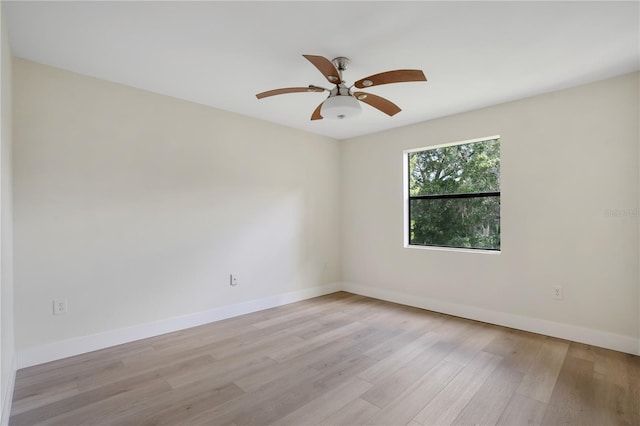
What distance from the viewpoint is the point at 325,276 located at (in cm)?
482

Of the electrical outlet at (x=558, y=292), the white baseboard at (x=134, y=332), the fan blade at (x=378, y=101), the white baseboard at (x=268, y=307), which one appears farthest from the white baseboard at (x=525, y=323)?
the fan blade at (x=378, y=101)

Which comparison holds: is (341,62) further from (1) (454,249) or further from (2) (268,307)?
(2) (268,307)

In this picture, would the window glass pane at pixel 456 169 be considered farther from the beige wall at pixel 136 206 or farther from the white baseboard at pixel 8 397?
the white baseboard at pixel 8 397

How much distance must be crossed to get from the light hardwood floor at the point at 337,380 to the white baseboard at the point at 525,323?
0.40 ft

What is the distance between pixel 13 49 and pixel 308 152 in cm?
308

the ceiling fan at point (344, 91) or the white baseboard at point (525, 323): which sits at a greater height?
the ceiling fan at point (344, 91)

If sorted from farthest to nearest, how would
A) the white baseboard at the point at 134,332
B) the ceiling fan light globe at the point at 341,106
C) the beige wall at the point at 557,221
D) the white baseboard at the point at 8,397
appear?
the beige wall at the point at 557,221
the white baseboard at the point at 134,332
the ceiling fan light globe at the point at 341,106
the white baseboard at the point at 8,397

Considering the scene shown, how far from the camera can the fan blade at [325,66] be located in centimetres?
189

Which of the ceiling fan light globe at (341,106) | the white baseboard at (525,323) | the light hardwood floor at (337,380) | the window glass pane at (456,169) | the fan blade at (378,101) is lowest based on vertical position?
the light hardwood floor at (337,380)

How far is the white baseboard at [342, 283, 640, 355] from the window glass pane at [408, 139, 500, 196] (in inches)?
53.6

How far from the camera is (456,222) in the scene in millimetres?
3893

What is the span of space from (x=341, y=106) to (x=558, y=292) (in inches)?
107

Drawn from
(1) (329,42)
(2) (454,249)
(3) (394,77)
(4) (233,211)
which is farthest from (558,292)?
(4) (233,211)

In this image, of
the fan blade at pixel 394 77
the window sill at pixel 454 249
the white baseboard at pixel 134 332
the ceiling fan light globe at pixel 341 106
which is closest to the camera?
the fan blade at pixel 394 77
